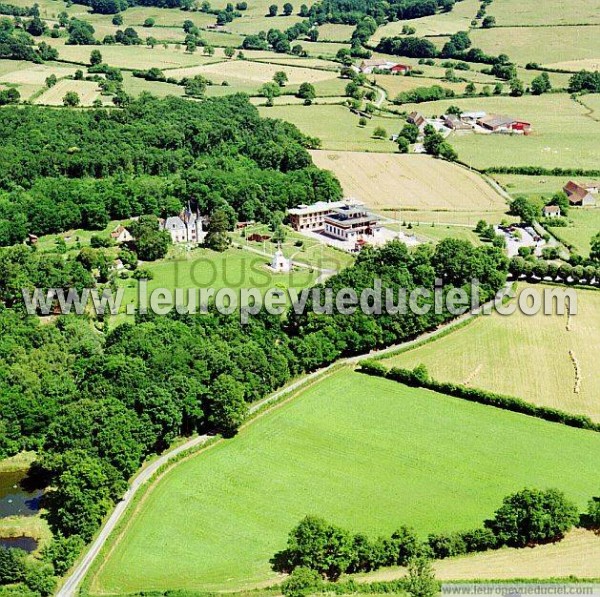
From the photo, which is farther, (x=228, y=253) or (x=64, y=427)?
(x=228, y=253)

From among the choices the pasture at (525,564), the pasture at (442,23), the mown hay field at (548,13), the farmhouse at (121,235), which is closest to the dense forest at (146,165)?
the farmhouse at (121,235)

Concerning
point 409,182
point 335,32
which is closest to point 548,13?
point 335,32

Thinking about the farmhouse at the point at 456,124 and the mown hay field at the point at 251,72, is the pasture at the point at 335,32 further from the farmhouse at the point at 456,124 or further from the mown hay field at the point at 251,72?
the farmhouse at the point at 456,124

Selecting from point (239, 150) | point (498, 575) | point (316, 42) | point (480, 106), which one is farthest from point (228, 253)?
point (316, 42)

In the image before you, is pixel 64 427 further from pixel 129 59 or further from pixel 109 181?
pixel 129 59

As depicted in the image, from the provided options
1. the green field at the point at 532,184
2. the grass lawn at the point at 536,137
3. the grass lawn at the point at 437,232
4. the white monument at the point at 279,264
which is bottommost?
the white monument at the point at 279,264

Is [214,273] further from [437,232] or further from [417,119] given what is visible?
[417,119]
